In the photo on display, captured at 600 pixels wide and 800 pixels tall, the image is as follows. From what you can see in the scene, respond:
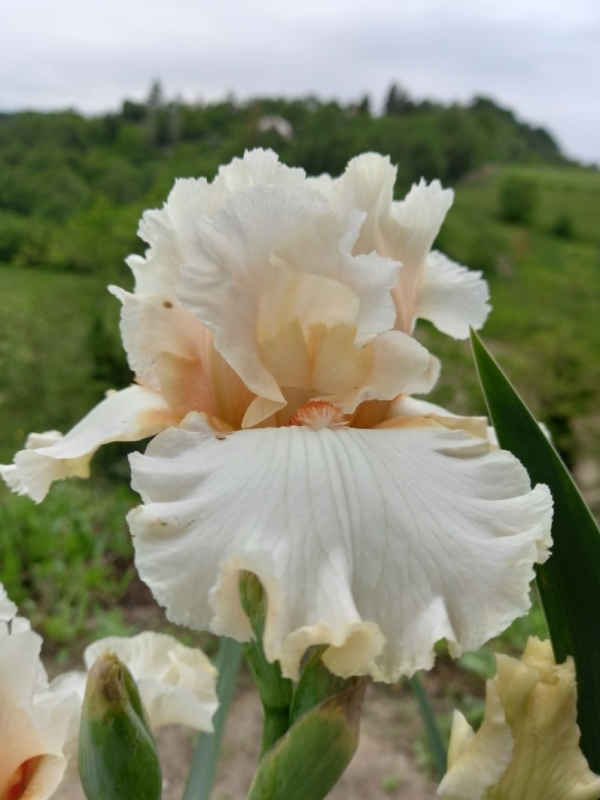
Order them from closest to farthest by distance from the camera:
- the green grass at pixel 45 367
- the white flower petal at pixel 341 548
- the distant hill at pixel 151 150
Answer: the white flower petal at pixel 341 548 → the green grass at pixel 45 367 → the distant hill at pixel 151 150

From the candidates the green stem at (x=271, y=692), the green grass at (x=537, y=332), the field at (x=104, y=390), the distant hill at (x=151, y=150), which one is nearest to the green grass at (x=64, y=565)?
the field at (x=104, y=390)

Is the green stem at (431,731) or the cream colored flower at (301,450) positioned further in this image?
the green stem at (431,731)

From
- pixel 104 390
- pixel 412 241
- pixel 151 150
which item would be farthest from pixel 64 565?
pixel 151 150

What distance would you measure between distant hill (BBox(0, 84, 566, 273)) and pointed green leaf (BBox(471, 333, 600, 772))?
490 cm

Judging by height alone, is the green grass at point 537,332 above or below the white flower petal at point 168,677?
below

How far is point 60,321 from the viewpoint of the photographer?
4562 millimetres

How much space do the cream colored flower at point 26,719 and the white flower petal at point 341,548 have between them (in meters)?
0.13

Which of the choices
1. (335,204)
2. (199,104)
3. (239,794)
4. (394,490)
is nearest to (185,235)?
(335,204)

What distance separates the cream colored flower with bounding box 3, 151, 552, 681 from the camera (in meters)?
0.37

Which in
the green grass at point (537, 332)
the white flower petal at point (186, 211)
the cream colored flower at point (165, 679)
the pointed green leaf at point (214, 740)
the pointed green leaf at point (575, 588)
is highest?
the white flower petal at point (186, 211)

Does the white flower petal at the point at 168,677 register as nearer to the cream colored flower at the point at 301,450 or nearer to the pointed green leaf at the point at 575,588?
the cream colored flower at the point at 301,450

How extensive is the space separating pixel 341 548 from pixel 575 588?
192 millimetres

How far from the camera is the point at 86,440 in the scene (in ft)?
1.76

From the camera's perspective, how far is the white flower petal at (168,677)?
1.75ft
